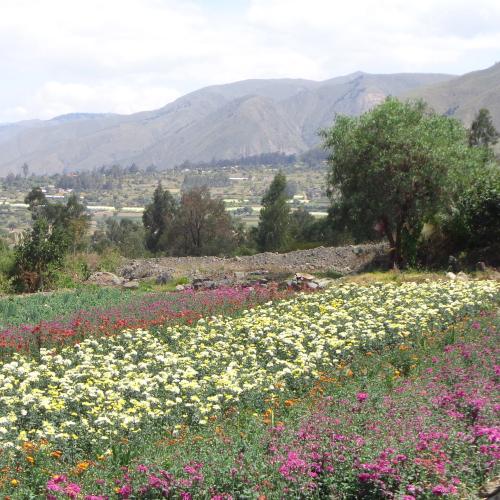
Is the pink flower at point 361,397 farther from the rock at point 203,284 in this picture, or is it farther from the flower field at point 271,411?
the rock at point 203,284

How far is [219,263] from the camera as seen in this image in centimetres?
3244

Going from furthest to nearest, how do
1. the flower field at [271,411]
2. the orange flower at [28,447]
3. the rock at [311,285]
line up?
the rock at [311,285] < the orange flower at [28,447] < the flower field at [271,411]

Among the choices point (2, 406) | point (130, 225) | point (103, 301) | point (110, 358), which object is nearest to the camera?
point (2, 406)

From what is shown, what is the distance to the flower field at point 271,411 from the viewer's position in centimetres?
596

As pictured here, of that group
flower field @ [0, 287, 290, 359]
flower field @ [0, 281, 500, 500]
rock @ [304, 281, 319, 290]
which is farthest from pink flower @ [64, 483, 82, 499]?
rock @ [304, 281, 319, 290]

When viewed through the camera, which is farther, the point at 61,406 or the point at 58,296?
the point at 58,296

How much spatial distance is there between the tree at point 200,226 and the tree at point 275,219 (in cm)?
398

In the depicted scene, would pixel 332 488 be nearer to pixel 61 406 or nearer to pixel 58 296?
pixel 61 406

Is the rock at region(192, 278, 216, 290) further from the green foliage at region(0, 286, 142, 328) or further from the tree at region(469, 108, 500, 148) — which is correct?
the tree at region(469, 108, 500, 148)

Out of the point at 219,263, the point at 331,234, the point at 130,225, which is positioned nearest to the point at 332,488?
the point at 219,263

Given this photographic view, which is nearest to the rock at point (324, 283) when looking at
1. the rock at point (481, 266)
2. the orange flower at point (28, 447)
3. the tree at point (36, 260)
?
the rock at point (481, 266)

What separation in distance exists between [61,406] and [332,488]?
13.3ft

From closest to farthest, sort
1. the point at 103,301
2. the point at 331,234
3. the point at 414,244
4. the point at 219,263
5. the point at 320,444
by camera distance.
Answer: the point at 320,444
the point at 103,301
the point at 414,244
the point at 219,263
the point at 331,234

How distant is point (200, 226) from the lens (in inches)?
2211
